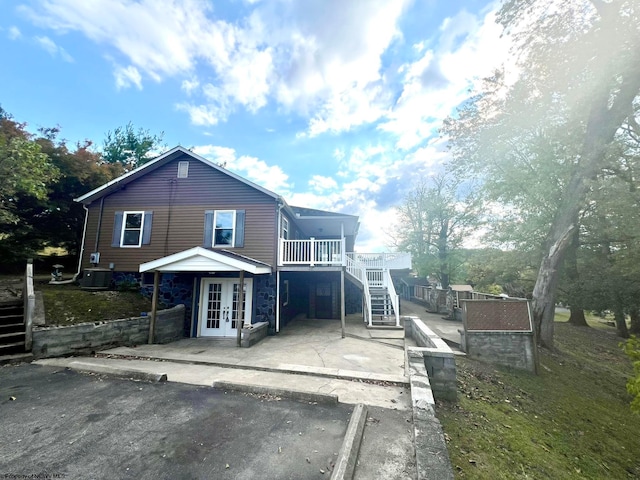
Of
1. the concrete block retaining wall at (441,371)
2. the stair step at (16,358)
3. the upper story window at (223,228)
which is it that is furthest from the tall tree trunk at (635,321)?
the stair step at (16,358)

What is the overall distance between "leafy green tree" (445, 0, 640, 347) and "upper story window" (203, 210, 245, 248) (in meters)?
11.2

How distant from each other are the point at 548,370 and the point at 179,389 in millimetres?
10172

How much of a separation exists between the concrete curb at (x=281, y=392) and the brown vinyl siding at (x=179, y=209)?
5641mm

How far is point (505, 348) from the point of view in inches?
311

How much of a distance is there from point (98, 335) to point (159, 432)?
17.1ft

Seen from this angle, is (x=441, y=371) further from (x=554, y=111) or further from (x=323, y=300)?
(x=554, y=111)

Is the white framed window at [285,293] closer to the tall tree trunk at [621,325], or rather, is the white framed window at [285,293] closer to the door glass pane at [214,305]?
the door glass pane at [214,305]

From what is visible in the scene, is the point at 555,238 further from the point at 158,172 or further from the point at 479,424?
the point at 158,172

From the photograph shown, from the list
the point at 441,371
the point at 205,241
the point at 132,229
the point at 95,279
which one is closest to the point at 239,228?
the point at 205,241

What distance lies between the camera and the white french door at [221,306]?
9.59 metres

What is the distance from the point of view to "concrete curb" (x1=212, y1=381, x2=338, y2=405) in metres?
3.96

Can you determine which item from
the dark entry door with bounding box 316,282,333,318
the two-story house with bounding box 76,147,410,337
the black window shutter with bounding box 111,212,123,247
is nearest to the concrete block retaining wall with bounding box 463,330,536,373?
the two-story house with bounding box 76,147,410,337

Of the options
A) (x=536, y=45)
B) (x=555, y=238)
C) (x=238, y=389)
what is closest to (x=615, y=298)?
(x=555, y=238)

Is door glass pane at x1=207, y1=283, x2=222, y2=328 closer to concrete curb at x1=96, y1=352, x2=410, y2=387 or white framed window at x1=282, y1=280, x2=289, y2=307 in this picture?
white framed window at x1=282, y1=280, x2=289, y2=307
